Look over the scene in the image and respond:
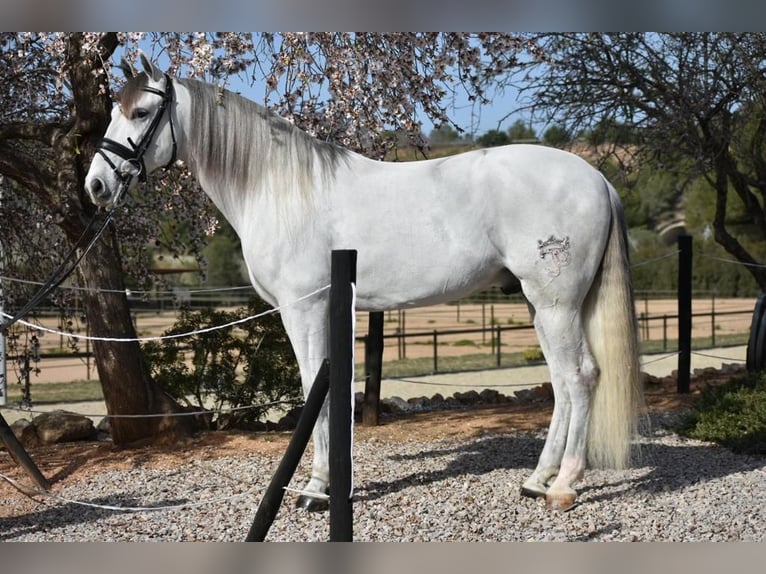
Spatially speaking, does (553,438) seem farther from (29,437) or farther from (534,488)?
(29,437)

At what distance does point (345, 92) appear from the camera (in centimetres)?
550

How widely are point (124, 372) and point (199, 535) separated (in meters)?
2.49

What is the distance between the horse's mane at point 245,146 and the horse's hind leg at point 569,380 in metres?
1.38

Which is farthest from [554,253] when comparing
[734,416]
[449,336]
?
[449,336]

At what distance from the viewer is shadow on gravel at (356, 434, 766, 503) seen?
477 centimetres

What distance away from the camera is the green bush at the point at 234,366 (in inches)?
276

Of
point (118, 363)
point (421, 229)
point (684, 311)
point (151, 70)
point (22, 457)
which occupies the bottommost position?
point (22, 457)

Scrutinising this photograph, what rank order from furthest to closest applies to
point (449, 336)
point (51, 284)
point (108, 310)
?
point (449, 336) < point (108, 310) < point (51, 284)

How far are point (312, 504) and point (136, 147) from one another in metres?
2.03

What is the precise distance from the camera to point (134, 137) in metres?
4.29

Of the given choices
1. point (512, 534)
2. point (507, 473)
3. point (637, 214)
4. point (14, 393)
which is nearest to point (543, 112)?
point (507, 473)

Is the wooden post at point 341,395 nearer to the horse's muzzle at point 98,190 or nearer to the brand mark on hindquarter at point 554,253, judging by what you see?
the brand mark on hindquarter at point 554,253

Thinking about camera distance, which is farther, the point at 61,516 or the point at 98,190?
the point at 61,516

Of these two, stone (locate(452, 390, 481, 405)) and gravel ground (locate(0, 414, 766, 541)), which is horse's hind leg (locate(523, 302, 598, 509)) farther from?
stone (locate(452, 390, 481, 405))
